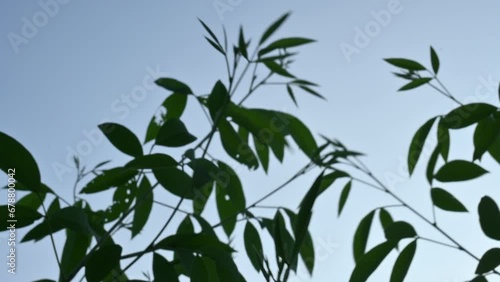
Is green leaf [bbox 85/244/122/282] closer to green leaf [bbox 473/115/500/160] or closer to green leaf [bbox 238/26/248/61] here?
green leaf [bbox 238/26/248/61]

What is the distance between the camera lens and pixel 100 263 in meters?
0.95

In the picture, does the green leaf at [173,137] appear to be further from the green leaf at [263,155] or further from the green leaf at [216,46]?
the green leaf at [263,155]

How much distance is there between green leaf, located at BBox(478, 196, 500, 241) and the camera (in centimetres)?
99

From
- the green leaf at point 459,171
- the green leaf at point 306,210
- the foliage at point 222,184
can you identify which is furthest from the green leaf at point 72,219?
the green leaf at point 459,171

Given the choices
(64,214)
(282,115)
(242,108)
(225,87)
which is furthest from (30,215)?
Answer: (282,115)

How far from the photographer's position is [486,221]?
0.99 metres

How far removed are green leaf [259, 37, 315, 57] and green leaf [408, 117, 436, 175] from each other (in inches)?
13.7

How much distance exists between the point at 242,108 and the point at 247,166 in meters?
0.16

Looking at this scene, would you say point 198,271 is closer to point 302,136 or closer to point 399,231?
point 399,231

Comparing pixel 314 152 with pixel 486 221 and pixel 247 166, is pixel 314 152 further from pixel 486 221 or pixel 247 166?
pixel 486 221

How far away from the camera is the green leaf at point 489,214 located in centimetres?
99

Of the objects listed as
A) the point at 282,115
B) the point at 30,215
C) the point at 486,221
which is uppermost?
the point at 30,215

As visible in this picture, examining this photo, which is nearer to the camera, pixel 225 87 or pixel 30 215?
pixel 30 215

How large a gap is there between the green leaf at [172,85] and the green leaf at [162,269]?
0.46 metres
